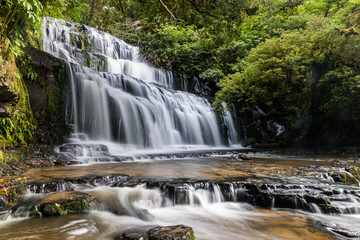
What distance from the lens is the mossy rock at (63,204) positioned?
2828mm

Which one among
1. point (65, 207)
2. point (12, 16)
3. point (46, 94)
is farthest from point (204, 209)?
point (46, 94)

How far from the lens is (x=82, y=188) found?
3.71 metres

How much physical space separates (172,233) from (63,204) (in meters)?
1.80

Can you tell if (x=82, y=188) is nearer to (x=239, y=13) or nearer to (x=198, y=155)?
(x=239, y=13)

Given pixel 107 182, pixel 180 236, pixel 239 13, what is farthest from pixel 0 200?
pixel 239 13

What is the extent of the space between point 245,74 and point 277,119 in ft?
12.3

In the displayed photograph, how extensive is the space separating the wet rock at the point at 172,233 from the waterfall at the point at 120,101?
7.16 metres

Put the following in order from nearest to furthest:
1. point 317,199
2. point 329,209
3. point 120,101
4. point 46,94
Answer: point 329,209 → point 317,199 → point 46,94 → point 120,101

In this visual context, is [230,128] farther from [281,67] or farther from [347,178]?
[347,178]

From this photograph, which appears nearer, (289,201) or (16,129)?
(289,201)

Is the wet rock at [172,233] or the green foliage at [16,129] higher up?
the green foliage at [16,129]

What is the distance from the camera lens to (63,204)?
292 centimetres

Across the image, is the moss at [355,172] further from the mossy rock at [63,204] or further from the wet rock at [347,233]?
the mossy rock at [63,204]

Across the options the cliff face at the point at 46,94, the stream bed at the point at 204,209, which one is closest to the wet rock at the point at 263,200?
the stream bed at the point at 204,209
